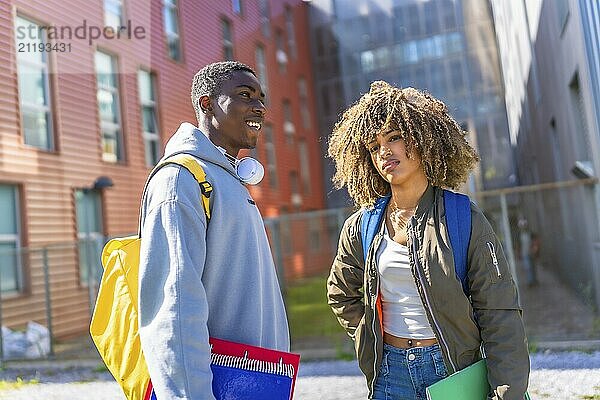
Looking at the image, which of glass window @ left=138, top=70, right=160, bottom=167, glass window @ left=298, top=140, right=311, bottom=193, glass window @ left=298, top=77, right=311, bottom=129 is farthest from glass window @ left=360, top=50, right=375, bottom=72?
glass window @ left=138, top=70, right=160, bottom=167

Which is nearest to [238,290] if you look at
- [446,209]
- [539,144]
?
[446,209]

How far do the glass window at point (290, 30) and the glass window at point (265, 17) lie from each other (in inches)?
66.5

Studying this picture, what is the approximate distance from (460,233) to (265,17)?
13.6 meters

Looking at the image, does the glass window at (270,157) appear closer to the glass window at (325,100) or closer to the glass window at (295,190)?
the glass window at (295,190)

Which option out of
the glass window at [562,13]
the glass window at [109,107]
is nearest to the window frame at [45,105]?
the glass window at [109,107]

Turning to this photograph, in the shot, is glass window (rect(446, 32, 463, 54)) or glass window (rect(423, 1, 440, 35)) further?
glass window (rect(446, 32, 463, 54))

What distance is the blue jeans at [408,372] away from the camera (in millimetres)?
1912

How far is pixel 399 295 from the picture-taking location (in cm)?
199

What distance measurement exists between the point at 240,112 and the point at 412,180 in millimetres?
614

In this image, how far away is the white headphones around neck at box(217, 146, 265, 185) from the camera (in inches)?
73.5

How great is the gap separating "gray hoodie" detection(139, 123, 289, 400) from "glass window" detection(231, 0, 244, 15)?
34.5 ft

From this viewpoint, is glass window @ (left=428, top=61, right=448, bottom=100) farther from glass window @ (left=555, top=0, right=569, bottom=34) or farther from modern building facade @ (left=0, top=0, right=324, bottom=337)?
glass window @ (left=555, top=0, right=569, bottom=34)

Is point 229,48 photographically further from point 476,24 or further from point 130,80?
point 476,24

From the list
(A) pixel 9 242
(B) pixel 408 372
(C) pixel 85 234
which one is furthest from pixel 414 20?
(B) pixel 408 372
